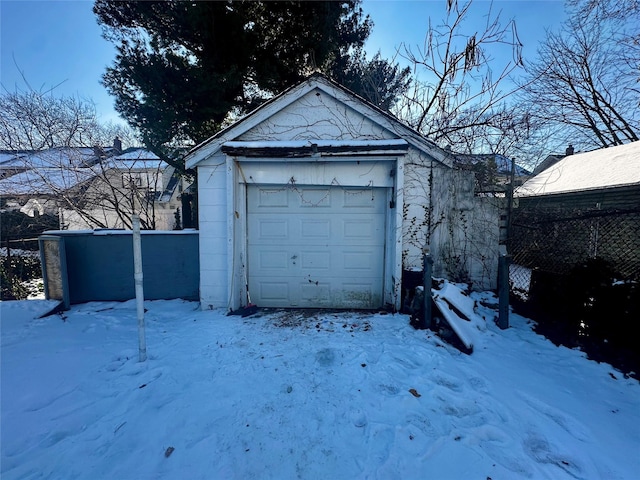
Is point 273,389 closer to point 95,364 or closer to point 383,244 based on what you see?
point 95,364

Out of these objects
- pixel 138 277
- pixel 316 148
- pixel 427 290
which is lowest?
pixel 427 290

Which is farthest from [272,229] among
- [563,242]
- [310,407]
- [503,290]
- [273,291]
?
[563,242]

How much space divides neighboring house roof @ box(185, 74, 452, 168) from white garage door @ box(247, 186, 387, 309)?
1123 millimetres

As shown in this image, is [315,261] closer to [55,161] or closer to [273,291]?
[273,291]

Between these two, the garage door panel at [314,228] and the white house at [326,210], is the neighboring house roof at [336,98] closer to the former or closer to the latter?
the white house at [326,210]

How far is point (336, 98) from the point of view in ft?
17.1

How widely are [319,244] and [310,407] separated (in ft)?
10.6

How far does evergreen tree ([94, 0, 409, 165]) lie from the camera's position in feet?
23.6

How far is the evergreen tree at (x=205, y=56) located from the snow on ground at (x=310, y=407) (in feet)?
20.3

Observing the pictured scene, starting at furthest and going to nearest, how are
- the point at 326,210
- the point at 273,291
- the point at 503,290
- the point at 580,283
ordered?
the point at 273,291, the point at 326,210, the point at 503,290, the point at 580,283

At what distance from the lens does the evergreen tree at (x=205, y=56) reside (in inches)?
284

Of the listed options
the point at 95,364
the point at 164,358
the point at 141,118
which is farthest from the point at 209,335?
the point at 141,118

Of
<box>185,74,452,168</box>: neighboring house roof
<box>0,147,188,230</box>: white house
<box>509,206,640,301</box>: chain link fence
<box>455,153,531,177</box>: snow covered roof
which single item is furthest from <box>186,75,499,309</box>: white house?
<box>0,147,188,230</box>: white house

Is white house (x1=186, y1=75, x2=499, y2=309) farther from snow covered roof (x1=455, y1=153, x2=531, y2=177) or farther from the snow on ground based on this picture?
snow covered roof (x1=455, y1=153, x2=531, y2=177)
